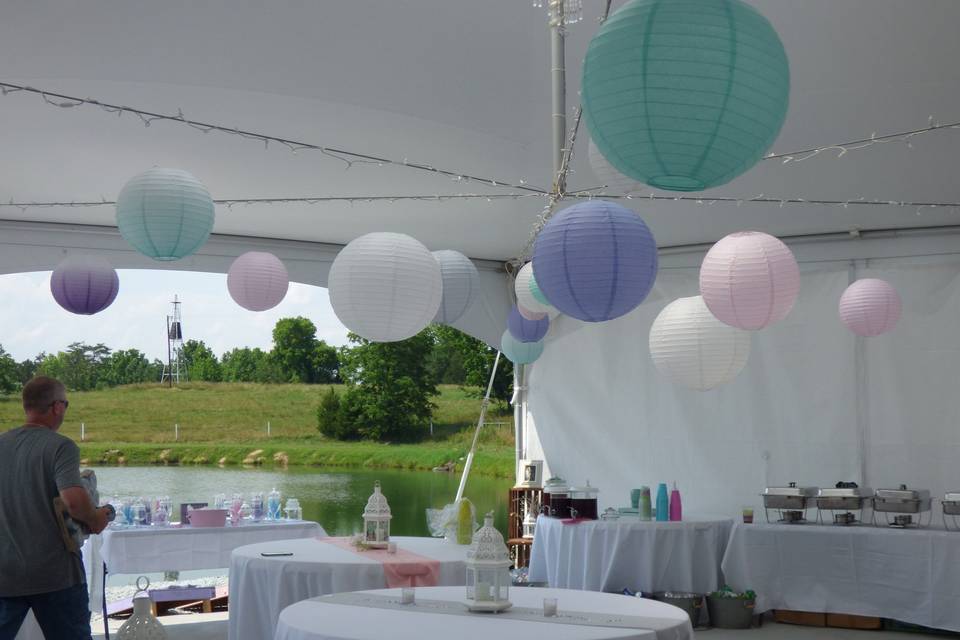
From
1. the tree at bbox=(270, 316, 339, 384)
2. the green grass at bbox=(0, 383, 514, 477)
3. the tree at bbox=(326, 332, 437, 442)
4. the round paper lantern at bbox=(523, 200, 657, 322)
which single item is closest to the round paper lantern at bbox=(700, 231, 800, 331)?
the round paper lantern at bbox=(523, 200, 657, 322)

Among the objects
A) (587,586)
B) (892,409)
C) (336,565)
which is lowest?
(587,586)

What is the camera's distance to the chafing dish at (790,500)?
672 centimetres

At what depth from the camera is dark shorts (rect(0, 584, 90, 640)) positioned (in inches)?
124

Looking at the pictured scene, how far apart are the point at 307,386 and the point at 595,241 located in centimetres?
1535

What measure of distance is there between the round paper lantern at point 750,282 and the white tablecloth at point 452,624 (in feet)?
5.32

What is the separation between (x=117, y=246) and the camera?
739cm

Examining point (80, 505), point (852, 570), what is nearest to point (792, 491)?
point (852, 570)

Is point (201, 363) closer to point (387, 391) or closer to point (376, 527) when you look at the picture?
point (387, 391)

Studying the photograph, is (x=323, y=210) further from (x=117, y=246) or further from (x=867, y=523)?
(x=867, y=523)

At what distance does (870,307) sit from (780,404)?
5.84 ft

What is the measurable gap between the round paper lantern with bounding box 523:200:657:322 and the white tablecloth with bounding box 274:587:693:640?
96 cm

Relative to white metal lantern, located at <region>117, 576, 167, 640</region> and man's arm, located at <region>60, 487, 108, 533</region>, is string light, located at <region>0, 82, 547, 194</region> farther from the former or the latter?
white metal lantern, located at <region>117, 576, 167, 640</region>

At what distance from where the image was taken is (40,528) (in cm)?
317

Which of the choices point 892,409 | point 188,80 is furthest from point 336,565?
point 892,409
